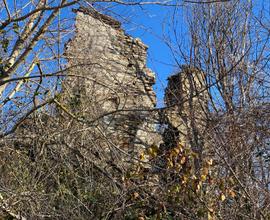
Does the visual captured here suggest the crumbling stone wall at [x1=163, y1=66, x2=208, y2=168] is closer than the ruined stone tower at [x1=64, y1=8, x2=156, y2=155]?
Yes

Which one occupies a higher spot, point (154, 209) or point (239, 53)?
point (239, 53)

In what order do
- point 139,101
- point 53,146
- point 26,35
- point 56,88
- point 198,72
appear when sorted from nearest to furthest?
point 26,35, point 56,88, point 53,146, point 198,72, point 139,101

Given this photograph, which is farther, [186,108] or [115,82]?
[115,82]

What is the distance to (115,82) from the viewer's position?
817 cm

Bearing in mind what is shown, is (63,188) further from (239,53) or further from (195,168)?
(239,53)

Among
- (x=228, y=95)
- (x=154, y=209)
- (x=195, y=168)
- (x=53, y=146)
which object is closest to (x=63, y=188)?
(x=53, y=146)

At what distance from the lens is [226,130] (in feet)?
18.3

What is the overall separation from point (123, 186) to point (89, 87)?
9.07ft

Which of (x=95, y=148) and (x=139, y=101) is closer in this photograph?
(x=95, y=148)

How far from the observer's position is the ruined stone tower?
7.04m

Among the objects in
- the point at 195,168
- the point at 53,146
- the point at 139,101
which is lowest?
the point at 53,146

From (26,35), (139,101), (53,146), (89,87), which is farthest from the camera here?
(139,101)

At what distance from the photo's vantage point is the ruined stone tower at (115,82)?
704 cm

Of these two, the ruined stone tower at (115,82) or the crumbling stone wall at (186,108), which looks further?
the ruined stone tower at (115,82)
